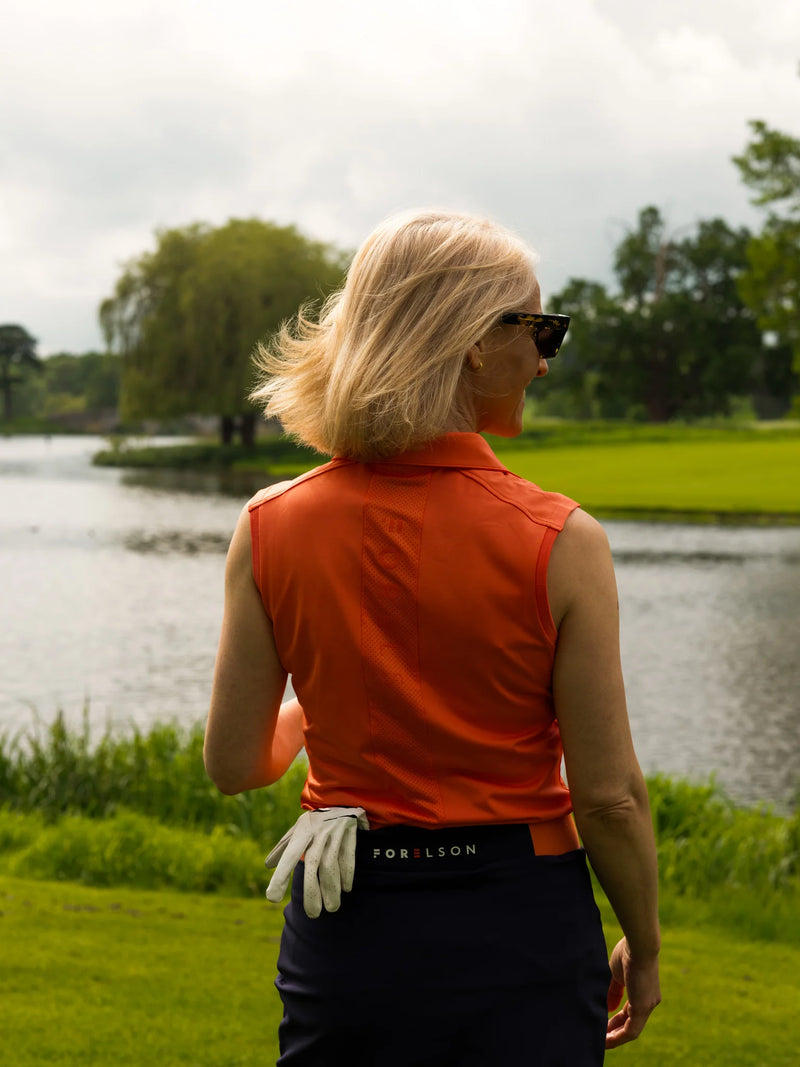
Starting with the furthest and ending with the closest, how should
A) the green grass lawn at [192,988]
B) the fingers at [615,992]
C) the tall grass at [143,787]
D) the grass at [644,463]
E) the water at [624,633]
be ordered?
the grass at [644,463], the water at [624,633], the tall grass at [143,787], the green grass lawn at [192,988], the fingers at [615,992]

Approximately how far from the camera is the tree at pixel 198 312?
175ft

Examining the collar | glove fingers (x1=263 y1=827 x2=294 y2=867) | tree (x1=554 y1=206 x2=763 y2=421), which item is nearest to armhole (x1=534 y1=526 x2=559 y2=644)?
the collar

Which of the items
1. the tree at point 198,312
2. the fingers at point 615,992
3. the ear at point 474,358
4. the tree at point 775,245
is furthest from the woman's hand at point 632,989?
the tree at point 198,312

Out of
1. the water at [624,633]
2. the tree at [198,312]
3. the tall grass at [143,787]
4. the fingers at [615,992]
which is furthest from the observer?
the tree at [198,312]

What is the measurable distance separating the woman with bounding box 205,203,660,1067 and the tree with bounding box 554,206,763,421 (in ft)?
269

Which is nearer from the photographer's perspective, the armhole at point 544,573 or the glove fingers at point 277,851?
the armhole at point 544,573

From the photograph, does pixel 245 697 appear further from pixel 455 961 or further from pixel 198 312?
pixel 198 312

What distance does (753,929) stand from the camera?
5098mm

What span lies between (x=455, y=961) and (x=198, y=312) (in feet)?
174

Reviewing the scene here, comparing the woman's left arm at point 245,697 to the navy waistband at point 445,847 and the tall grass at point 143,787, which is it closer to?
the navy waistband at point 445,847

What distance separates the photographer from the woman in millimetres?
1665

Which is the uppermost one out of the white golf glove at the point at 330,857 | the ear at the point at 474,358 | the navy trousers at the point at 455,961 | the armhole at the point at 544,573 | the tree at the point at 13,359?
the tree at the point at 13,359

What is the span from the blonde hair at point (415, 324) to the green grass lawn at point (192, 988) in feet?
8.41

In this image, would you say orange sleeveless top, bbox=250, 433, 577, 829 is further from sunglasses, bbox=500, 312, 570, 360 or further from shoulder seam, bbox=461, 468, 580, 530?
sunglasses, bbox=500, 312, 570, 360
